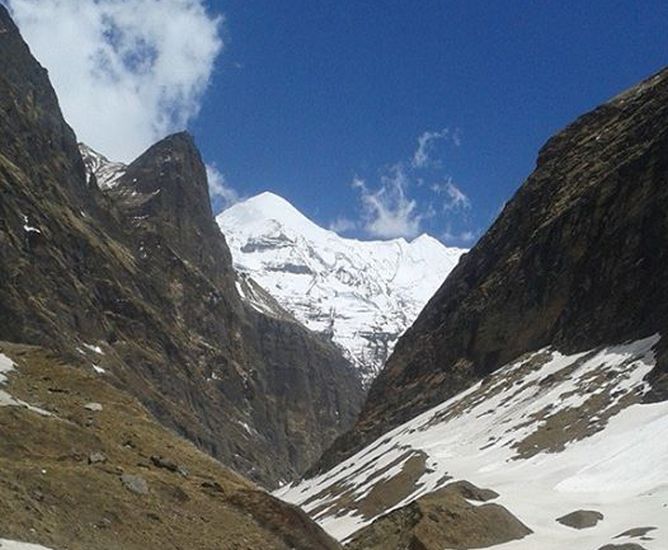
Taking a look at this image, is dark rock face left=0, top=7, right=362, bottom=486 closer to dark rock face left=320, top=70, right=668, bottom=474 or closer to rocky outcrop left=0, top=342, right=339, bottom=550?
dark rock face left=320, top=70, right=668, bottom=474

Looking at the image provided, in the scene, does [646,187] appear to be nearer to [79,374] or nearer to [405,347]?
[405,347]

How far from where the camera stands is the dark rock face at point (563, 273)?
8131 cm

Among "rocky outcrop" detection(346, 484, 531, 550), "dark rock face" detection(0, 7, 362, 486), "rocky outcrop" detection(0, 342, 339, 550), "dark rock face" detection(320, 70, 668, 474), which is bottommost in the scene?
"rocky outcrop" detection(346, 484, 531, 550)

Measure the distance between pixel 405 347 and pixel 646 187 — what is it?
54525mm

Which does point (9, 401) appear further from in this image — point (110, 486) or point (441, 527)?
point (441, 527)

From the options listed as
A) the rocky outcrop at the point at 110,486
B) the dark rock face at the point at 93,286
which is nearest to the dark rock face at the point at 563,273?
the rocky outcrop at the point at 110,486

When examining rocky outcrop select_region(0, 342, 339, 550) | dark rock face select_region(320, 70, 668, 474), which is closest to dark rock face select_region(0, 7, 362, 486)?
dark rock face select_region(320, 70, 668, 474)

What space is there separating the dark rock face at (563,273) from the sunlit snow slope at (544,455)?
3.71 m

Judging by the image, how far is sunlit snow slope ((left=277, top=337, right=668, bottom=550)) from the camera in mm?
41344

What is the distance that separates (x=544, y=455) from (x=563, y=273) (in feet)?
129

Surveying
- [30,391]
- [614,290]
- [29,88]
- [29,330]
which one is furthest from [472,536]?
[29,88]

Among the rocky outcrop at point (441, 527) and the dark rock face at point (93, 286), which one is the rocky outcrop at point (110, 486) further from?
the dark rock face at point (93, 286)

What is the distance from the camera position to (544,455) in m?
58.8

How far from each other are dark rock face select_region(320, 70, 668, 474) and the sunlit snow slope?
3.71m
